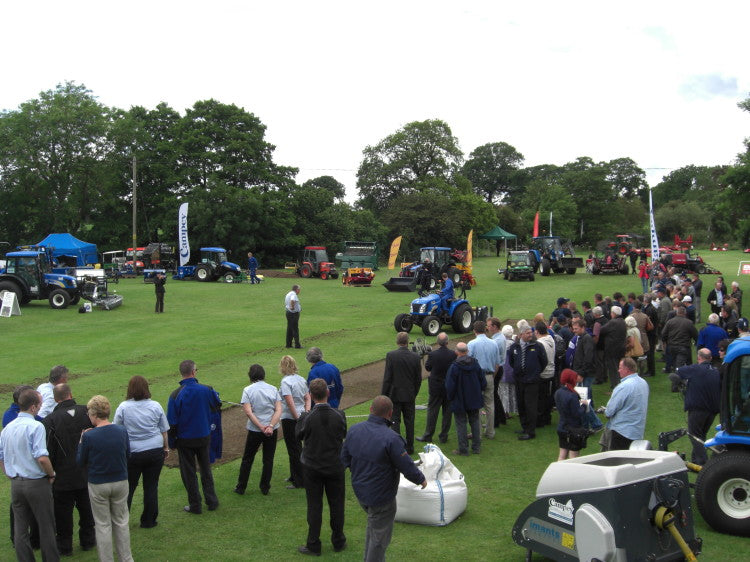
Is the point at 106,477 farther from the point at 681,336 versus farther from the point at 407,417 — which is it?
the point at 681,336

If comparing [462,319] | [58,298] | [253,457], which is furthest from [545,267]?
[253,457]

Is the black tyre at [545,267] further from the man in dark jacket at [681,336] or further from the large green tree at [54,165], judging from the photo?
the large green tree at [54,165]

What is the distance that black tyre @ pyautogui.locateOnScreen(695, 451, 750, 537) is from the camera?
629cm

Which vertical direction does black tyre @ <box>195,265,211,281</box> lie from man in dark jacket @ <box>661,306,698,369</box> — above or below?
above

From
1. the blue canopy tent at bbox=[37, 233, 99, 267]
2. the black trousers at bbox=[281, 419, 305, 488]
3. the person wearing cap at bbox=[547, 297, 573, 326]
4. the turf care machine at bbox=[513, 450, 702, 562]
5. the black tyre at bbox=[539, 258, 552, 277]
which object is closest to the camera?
the turf care machine at bbox=[513, 450, 702, 562]

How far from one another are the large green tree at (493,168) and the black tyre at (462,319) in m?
84.4

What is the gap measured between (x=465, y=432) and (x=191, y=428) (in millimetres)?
3761

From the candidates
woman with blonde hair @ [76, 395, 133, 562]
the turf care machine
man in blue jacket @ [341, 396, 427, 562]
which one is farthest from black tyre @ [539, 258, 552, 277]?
woman with blonde hair @ [76, 395, 133, 562]

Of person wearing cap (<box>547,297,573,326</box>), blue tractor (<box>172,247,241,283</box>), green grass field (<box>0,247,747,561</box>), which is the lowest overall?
green grass field (<box>0,247,747,561</box>)

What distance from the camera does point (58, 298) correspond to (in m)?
25.4

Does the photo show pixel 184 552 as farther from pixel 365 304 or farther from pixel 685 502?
pixel 365 304

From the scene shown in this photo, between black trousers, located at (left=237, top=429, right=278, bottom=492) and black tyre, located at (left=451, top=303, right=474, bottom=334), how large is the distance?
12426mm

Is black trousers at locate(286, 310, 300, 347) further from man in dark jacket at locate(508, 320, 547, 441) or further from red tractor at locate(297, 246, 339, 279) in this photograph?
red tractor at locate(297, 246, 339, 279)

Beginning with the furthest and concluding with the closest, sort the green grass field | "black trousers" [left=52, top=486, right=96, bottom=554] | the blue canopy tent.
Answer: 1. the blue canopy tent
2. the green grass field
3. "black trousers" [left=52, top=486, right=96, bottom=554]
